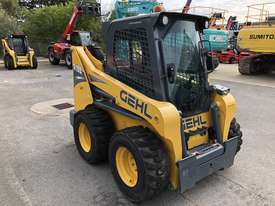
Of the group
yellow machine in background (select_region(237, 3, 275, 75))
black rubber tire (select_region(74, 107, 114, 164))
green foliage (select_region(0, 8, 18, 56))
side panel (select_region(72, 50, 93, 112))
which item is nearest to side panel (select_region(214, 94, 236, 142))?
black rubber tire (select_region(74, 107, 114, 164))

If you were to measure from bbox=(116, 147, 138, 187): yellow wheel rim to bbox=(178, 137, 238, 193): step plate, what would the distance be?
21.8 inches

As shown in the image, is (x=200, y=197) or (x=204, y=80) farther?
(x=204, y=80)

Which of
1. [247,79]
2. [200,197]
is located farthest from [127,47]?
[247,79]

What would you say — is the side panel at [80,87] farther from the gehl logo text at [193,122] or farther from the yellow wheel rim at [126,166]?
the gehl logo text at [193,122]

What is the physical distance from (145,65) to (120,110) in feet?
2.08

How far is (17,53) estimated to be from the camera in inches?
606

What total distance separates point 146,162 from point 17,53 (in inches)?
544

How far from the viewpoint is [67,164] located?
14.6 feet

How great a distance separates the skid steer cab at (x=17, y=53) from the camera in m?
14.9

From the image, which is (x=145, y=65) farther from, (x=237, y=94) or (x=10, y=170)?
(x=237, y=94)

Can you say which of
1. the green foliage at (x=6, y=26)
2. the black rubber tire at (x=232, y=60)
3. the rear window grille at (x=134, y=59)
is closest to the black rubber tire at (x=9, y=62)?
the green foliage at (x=6, y=26)

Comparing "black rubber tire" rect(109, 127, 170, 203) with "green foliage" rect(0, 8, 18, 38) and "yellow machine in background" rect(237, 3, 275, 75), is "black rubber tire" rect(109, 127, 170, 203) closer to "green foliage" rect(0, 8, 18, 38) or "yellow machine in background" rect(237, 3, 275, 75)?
"yellow machine in background" rect(237, 3, 275, 75)

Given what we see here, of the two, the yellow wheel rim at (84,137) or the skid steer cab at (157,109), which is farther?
the yellow wheel rim at (84,137)

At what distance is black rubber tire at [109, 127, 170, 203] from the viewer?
3201mm
